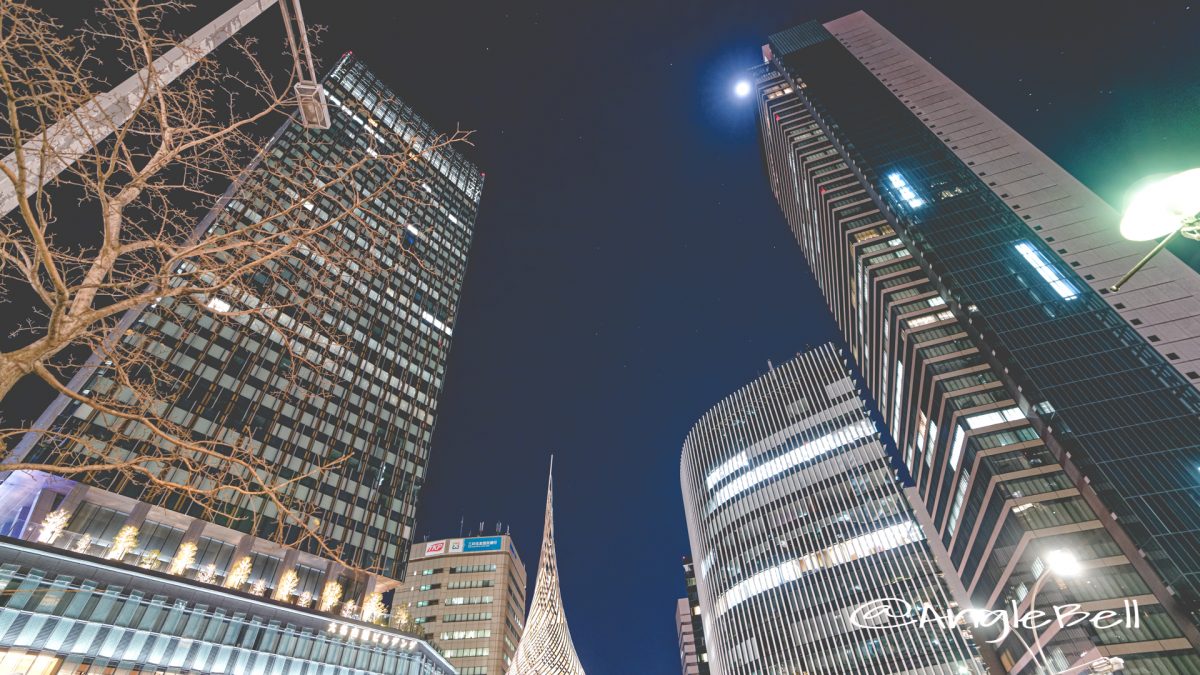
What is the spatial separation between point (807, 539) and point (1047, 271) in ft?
134

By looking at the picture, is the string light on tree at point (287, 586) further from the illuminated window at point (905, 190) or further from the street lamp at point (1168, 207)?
the illuminated window at point (905, 190)

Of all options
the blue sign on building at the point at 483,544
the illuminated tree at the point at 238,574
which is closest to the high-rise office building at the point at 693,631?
the blue sign on building at the point at 483,544

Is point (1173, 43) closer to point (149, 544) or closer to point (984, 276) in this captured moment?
point (984, 276)

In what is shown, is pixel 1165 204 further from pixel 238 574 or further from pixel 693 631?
pixel 693 631

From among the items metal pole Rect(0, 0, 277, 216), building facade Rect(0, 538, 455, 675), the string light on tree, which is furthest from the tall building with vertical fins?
metal pole Rect(0, 0, 277, 216)

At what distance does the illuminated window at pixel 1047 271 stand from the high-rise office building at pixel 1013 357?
0.16 metres

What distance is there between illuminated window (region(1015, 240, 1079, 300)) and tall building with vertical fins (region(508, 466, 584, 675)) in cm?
5501

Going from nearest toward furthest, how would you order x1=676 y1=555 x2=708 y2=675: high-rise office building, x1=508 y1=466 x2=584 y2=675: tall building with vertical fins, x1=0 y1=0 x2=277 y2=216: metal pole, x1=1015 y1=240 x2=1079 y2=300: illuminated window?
x1=0 y1=0 x2=277 y2=216: metal pole, x1=508 y1=466 x2=584 y2=675: tall building with vertical fins, x1=1015 y1=240 x2=1079 y2=300: illuminated window, x1=676 y1=555 x2=708 y2=675: high-rise office building

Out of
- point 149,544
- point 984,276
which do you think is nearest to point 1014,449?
point 984,276

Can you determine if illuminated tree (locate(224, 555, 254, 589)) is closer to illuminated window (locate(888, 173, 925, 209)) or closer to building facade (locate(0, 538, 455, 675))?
building facade (locate(0, 538, 455, 675))

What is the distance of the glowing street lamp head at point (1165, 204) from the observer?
4.89m

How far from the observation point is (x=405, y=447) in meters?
52.0

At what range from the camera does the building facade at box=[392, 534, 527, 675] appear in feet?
240

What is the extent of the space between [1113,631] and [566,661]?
41276mm
